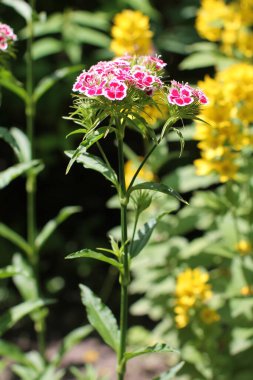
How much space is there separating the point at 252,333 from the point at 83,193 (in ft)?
7.07

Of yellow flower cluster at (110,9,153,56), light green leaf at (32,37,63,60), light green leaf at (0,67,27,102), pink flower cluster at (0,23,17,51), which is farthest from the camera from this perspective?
light green leaf at (32,37,63,60)

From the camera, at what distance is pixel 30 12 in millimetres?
2451

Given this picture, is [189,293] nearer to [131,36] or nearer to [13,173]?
[13,173]

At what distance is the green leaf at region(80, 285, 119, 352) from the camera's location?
1869 mm

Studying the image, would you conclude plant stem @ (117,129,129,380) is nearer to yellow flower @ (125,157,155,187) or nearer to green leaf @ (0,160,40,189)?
green leaf @ (0,160,40,189)

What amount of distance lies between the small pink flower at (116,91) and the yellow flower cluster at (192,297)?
1335 mm

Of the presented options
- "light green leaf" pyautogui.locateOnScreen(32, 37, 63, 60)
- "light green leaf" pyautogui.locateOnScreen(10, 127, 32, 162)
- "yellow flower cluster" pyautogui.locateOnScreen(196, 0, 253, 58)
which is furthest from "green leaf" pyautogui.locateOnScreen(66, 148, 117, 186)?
"light green leaf" pyautogui.locateOnScreen(32, 37, 63, 60)

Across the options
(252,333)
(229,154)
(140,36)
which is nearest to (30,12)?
(140,36)

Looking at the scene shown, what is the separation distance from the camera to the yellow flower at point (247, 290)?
8.93ft

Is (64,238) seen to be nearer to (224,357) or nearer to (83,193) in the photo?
(83,193)

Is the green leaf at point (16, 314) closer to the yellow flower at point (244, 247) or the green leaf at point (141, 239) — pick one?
the green leaf at point (141, 239)

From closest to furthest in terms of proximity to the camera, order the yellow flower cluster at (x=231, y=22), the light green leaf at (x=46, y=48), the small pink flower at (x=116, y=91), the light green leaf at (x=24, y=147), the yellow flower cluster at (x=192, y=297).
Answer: the small pink flower at (x=116, y=91)
the light green leaf at (x=24, y=147)
the yellow flower cluster at (x=192, y=297)
the yellow flower cluster at (x=231, y=22)
the light green leaf at (x=46, y=48)

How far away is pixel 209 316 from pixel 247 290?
198mm

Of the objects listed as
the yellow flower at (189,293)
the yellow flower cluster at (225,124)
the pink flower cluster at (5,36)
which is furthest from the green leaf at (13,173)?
the yellow flower at (189,293)
